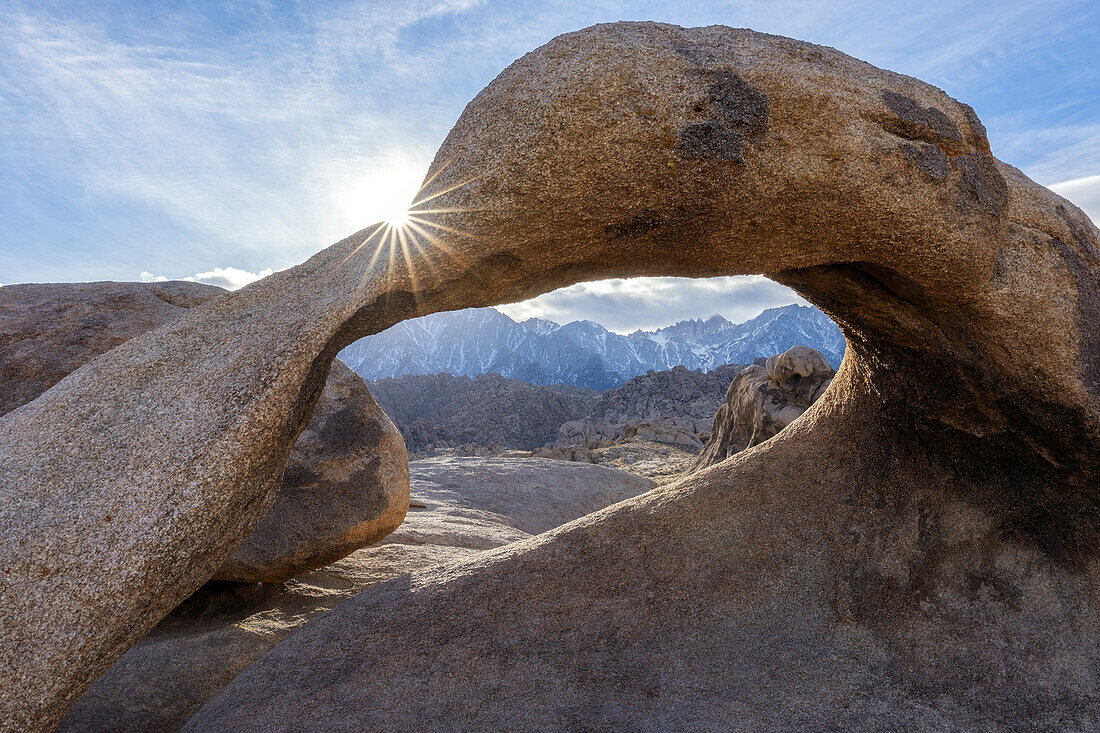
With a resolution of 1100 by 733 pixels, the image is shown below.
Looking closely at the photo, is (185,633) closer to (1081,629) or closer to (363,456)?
(363,456)

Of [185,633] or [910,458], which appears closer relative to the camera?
[910,458]

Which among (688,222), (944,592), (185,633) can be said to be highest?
(688,222)

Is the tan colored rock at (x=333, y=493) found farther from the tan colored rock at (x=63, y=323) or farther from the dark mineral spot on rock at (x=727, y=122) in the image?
the dark mineral spot on rock at (x=727, y=122)

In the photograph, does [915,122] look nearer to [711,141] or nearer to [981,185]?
[981,185]

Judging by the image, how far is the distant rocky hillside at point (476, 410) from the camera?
45.5 m

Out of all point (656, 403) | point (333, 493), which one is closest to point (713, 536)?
point (333, 493)

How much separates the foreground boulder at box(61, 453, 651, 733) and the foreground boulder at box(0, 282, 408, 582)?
1.04ft

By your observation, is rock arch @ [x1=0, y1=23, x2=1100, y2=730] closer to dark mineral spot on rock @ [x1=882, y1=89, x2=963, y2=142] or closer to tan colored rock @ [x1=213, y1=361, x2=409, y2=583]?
dark mineral spot on rock @ [x1=882, y1=89, x2=963, y2=142]

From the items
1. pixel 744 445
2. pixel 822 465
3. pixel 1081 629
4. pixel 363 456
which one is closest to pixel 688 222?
pixel 822 465

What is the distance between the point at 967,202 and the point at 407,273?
3117 millimetres

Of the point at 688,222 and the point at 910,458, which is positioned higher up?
the point at 688,222

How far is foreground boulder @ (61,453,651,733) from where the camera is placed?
374 cm

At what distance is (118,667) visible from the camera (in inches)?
157

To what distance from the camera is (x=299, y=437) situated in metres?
5.49
